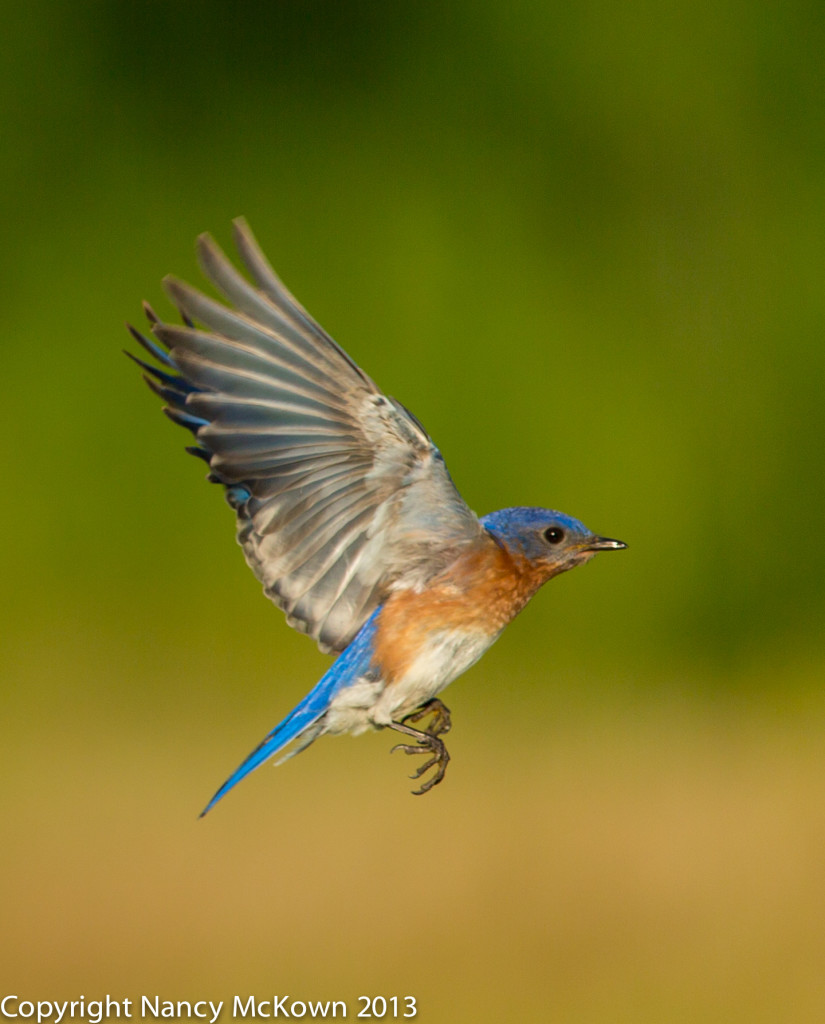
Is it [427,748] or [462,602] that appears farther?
[462,602]

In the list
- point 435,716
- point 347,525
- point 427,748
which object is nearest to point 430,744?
point 427,748

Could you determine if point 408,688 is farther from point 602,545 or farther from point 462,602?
point 602,545

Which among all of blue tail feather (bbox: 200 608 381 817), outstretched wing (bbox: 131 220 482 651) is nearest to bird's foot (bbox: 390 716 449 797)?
blue tail feather (bbox: 200 608 381 817)

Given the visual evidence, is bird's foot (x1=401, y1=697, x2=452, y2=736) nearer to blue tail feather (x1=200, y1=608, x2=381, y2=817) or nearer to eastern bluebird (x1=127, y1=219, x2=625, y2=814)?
eastern bluebird (x1=127, y1=219, x2=625, y2=814)

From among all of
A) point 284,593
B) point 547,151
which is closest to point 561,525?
point 284,593

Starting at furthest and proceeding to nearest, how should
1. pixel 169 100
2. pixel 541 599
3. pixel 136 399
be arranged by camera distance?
pixel 169 100
pixel 136 399
pixel 541 599

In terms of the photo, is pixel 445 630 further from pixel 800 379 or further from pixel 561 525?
pixel 800 379
